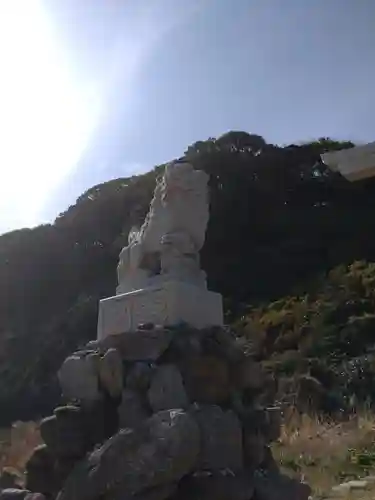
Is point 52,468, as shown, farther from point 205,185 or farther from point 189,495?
point 205,185

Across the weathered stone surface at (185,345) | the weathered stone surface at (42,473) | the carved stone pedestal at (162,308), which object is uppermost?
the carved stone pedestal at (162,308)

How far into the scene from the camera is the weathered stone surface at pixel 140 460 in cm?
322

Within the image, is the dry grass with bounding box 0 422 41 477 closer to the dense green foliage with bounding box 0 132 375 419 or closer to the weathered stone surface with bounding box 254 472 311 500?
the weathered stone surface with bounding box 254 472 311 500

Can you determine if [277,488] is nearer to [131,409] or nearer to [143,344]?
[131,409]

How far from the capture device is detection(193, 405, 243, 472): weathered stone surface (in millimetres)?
3506

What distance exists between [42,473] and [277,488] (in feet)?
4.49

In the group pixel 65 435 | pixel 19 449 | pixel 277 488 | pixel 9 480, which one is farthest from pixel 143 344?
pixel 19 449

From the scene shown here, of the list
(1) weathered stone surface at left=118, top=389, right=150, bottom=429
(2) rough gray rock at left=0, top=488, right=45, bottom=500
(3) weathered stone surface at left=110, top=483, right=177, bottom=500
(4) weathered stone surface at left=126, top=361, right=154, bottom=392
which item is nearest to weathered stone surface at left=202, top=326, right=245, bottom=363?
(4) weathered stone surface at left=126, top=361, right=154, bottom=392

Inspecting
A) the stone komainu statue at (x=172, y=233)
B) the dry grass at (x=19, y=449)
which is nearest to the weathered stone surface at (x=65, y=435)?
the stone komainu statue at (x=172, y=233)

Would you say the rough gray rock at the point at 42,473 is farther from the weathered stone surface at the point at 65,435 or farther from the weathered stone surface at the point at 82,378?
the weathered stone surface at the point at 82,378

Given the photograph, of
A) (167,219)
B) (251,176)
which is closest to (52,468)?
(167,219)

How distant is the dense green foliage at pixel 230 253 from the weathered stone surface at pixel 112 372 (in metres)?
8.94

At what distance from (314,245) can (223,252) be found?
2.20 meters

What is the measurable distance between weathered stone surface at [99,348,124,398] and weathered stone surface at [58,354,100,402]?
0.08 metres
